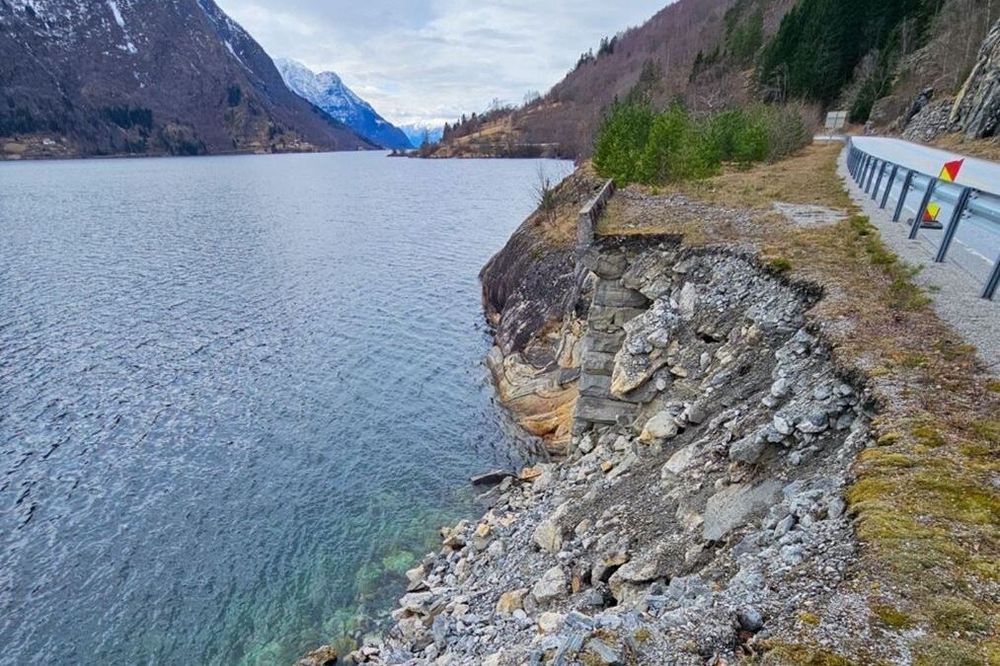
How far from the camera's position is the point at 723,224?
1833 centimetres

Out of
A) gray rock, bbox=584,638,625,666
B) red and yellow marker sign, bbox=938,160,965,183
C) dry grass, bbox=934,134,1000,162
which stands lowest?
gray rock, bbox=584,638,625,666

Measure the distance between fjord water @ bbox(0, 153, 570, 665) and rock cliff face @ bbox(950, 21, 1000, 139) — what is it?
34.1 meters

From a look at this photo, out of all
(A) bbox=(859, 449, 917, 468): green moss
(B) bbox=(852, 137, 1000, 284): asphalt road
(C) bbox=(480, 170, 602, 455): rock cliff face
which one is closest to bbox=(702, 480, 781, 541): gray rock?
(A) bbox=(859, 449, 917, 468): green moss

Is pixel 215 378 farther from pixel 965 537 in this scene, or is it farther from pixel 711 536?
pixel 965 537

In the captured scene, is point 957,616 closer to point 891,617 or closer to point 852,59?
point 891,617

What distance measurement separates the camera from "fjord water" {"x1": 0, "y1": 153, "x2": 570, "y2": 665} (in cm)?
1567

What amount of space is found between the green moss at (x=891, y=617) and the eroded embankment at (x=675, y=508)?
0.41 feet

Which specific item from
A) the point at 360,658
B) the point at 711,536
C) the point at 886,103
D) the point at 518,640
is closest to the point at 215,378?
the point at 360,658

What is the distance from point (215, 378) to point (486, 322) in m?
17.3

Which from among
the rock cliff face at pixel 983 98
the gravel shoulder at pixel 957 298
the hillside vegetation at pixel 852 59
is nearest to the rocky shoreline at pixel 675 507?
the gravel shoulder at pixel 957 298

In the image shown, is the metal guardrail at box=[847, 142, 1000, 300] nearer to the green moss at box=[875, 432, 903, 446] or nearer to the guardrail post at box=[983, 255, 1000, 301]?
the guardrail post at box=[983, 255, 1000, 301]

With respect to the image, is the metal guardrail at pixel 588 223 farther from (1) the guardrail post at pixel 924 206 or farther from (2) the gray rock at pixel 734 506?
(2) the gray rock at pixel 734 506

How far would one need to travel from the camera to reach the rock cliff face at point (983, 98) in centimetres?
3366

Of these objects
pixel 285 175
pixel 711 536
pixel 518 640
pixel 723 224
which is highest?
pixel 723 224
